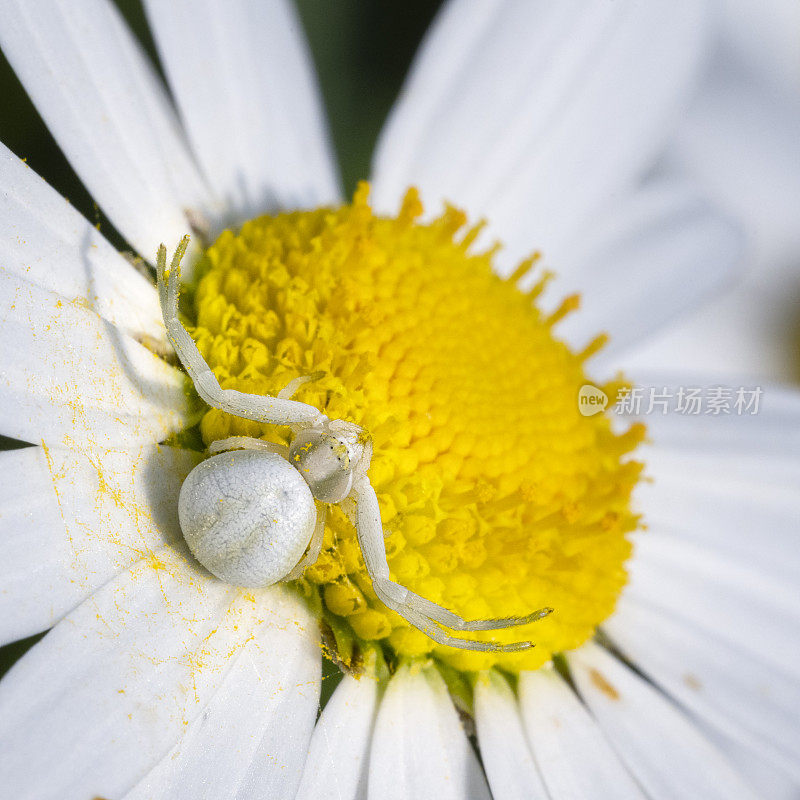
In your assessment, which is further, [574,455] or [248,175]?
[248,175]

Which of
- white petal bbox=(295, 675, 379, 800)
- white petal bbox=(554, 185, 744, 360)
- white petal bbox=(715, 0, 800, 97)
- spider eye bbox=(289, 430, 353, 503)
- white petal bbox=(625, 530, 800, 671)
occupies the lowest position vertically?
white petal bbox=(295, 675, 379, 800)

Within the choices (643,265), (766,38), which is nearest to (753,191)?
(766,38)

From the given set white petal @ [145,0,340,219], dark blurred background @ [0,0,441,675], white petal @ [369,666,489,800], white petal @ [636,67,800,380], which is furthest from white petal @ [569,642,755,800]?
white petal @ [636,67,800,380]

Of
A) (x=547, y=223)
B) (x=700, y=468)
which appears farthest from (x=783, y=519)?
(x=547, y=223)

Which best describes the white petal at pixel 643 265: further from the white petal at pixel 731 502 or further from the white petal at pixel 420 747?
the white petal at pixel 420 747

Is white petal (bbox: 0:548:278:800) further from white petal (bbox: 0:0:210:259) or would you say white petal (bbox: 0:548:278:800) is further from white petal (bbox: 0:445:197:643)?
white petal (bbox: 0:0:210:259)

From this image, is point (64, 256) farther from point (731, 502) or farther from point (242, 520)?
point (731, 502)

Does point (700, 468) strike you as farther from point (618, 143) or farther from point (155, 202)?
point (155, 202)
